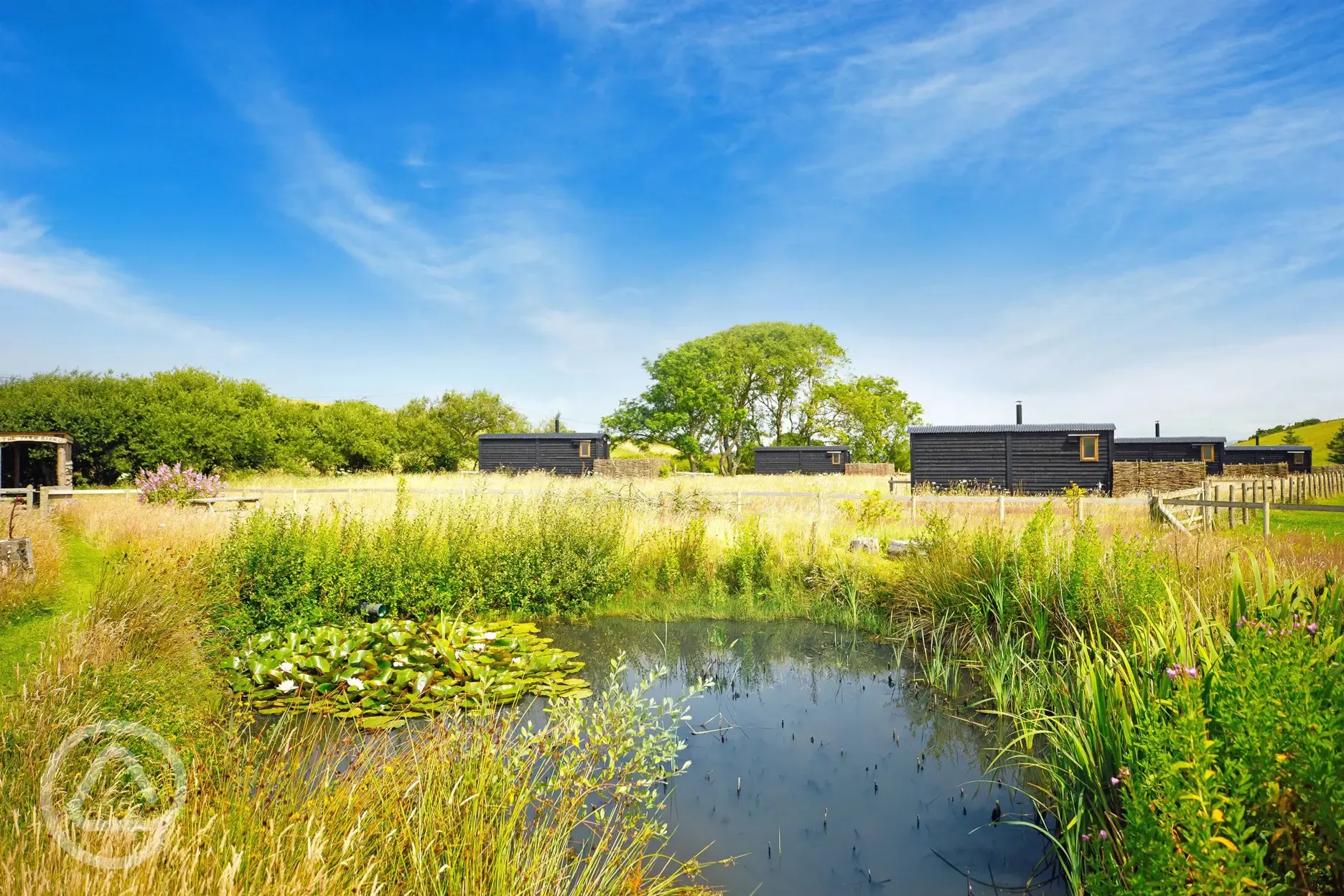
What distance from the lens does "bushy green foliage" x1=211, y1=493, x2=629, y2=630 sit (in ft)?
24.2

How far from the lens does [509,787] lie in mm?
2863

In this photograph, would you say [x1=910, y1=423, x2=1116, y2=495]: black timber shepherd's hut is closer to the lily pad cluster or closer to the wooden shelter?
the lily pad cluster

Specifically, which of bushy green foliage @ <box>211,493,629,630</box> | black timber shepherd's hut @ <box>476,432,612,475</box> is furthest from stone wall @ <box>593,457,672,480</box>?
bushy green foliage @ <box>211,493,629,630</box>

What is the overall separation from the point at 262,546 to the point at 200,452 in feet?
82.6

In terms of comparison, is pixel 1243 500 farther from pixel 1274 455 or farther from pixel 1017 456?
pixel 1274 455

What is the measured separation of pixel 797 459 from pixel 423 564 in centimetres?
3237

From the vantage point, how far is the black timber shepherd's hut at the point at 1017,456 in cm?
2675

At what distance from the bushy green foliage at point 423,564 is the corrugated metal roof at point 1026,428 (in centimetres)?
2062

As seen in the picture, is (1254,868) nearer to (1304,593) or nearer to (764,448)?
(1304,593)

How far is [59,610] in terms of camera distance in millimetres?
6137

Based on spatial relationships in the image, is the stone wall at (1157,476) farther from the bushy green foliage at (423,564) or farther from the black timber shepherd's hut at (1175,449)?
the bushy green foliage at (423,564)

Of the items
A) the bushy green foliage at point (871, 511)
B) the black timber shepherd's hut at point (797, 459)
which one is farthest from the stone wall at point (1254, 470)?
the bushy green foliage at point (871, 511)

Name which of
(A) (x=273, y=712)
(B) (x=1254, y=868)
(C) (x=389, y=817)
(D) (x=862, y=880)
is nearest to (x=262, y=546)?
(A) (x=273, y=712)

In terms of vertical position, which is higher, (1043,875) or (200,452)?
(200,452)
